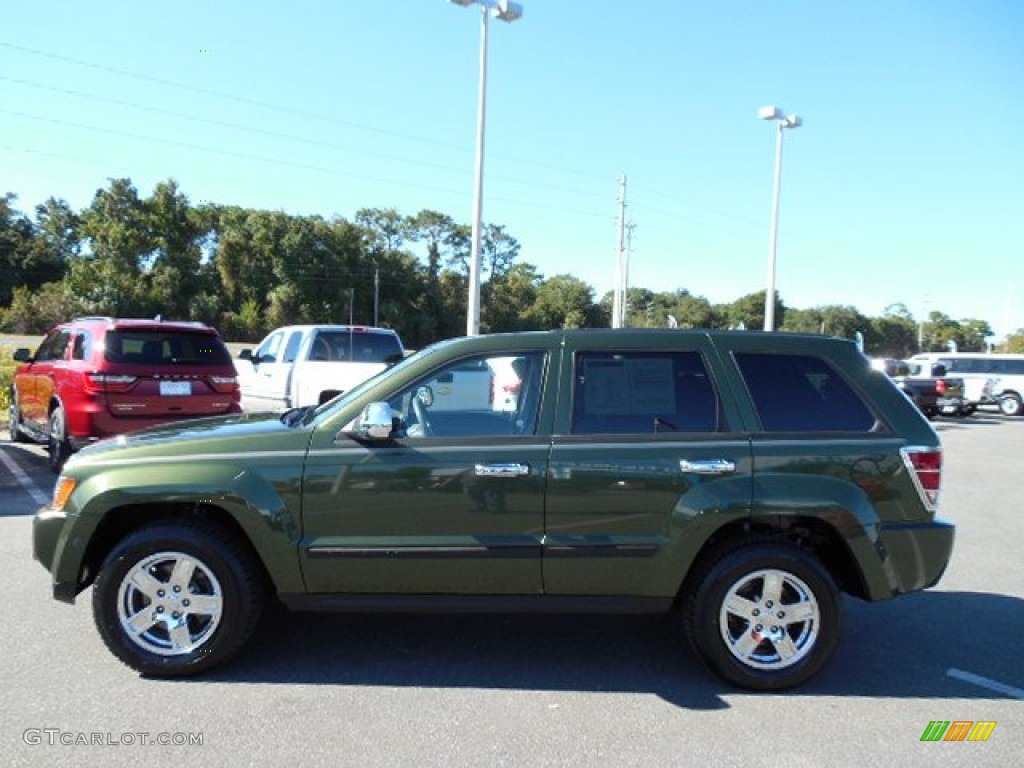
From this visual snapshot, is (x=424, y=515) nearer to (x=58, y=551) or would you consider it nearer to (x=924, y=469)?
(x=58, y=551)

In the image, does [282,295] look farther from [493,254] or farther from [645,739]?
[645,739]

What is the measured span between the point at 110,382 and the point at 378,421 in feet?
19.3

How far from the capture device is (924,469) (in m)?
3.96

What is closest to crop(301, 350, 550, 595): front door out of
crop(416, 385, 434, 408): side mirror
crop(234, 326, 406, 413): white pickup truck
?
crop(416, 385, 434, 408): side mirror

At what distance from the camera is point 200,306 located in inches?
2581

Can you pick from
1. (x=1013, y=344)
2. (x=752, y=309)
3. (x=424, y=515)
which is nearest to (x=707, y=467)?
(x=424, y=515)

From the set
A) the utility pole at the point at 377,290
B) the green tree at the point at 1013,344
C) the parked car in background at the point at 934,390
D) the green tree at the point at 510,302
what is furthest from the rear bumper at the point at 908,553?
the green tree at the point at 1013,344

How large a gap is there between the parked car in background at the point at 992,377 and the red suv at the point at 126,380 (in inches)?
946

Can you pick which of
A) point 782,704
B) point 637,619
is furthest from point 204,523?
point 782,704

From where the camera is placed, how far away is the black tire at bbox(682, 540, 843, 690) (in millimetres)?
3885

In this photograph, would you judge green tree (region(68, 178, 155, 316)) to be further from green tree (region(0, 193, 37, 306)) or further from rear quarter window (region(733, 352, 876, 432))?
rear quarter window (region(733, 352, 876, 432))

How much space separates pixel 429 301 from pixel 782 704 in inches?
3247

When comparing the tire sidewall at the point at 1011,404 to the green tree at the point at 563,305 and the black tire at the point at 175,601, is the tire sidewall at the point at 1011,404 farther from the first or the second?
the green tree at the point at 563,305

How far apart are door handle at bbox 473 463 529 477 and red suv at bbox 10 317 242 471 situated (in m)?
5.99
